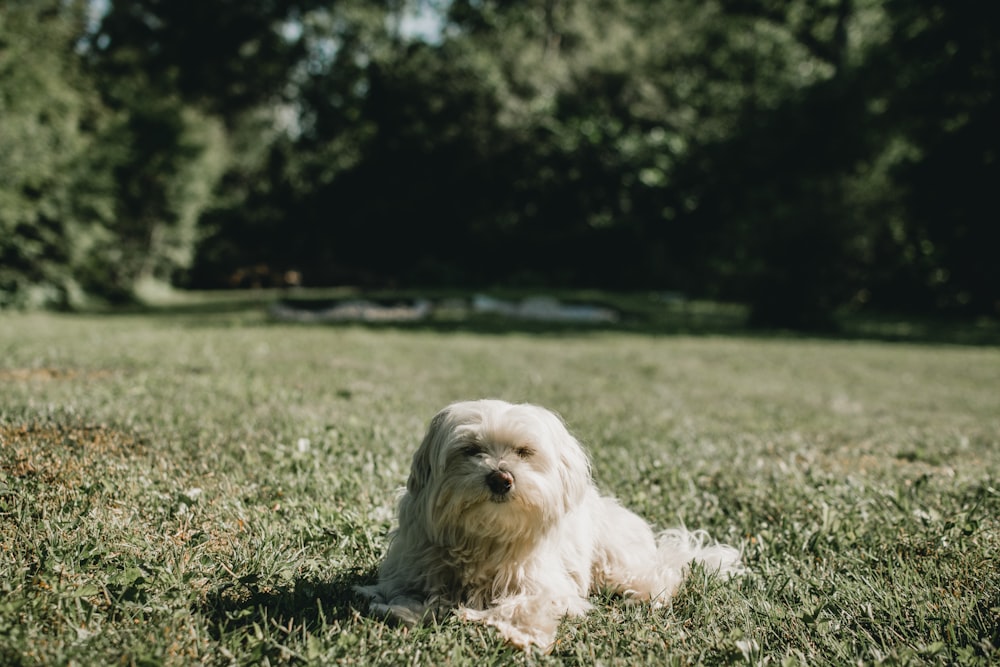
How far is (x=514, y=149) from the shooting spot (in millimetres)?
28406

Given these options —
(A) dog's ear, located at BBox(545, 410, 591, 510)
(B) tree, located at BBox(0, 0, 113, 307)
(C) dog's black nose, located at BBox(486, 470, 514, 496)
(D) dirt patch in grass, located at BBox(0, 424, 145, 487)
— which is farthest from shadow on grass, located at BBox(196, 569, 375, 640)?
(B) tree, located at BBox(0, 0, 113, 307)

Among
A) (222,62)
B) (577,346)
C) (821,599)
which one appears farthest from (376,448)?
(222,62)

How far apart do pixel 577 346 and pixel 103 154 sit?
13347mm

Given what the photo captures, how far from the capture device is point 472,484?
9.23 feet

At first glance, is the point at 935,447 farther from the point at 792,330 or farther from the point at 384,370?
the point at 792,330

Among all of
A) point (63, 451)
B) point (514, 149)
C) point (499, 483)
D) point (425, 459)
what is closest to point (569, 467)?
point (499, 483)

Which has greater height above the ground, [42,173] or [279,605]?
[42,173]

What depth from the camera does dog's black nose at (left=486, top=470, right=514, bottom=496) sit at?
280 cm

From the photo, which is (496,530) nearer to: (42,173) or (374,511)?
(374,511)

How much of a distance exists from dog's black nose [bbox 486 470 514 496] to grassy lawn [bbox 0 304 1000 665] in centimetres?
54

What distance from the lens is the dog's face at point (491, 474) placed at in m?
2.82

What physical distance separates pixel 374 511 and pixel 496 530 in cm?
121

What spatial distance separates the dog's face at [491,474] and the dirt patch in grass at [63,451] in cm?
189

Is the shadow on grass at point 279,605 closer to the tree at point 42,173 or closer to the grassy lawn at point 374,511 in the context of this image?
the grassy lawn at point 374,511
